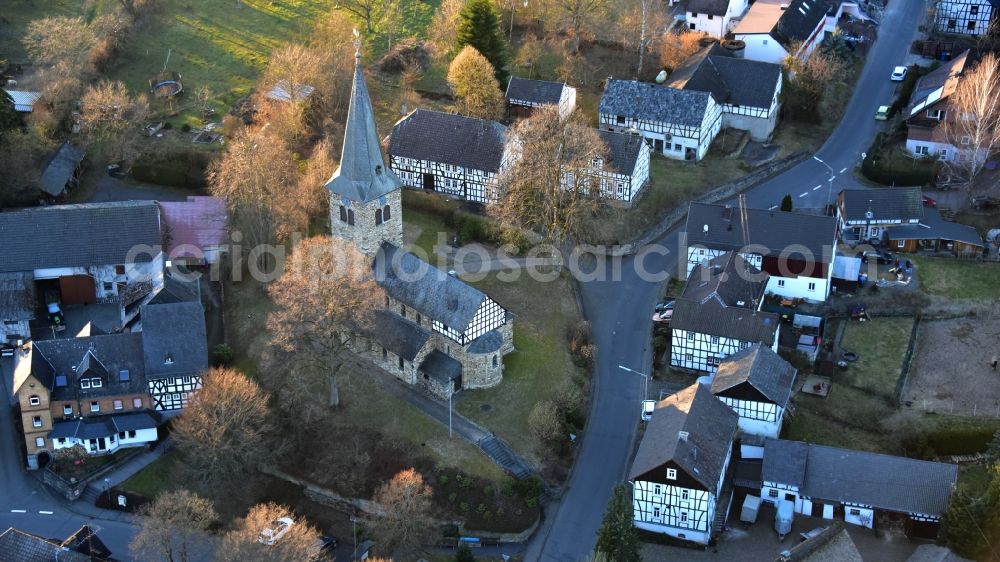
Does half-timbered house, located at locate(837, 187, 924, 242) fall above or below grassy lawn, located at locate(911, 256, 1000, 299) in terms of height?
above

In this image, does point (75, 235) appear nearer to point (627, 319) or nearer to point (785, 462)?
point (627, 319)

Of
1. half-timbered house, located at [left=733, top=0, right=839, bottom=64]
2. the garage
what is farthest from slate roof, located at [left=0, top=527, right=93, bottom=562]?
half-timbered house, located at [left=733, top=0, right=839, bottom=64]

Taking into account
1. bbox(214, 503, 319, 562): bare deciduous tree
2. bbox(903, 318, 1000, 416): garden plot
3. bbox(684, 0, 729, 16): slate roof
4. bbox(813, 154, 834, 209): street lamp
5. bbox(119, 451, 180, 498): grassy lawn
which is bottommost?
bbox(119, 451, 180, 498): grassy lawn

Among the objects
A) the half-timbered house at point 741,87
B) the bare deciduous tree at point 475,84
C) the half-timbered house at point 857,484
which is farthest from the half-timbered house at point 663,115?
the half-timbered house at point 857,484

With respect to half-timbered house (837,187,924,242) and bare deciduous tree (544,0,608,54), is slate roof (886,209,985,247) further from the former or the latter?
bare deciduous tree (544,0,608,54)

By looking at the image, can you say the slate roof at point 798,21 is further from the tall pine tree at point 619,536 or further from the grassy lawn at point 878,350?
the tall pine tree at point 619,536

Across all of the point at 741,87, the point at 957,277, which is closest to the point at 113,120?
the point at 741,87
